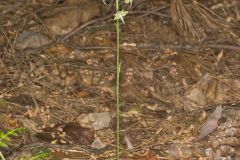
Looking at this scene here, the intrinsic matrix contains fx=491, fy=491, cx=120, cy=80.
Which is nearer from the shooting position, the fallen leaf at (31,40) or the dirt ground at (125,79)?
the dirt ground at (125,79)

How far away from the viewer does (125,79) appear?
3.08m

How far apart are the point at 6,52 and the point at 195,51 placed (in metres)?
1.25

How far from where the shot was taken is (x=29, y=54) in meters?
A: 3.19

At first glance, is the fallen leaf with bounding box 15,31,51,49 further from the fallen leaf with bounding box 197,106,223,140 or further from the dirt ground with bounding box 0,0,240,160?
the fallen leaf with bounding box 197,106,223,140

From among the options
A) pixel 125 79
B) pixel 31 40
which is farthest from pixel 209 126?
pixel 31 40

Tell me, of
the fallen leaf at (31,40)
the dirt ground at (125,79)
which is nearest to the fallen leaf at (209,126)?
the dirt ground at (125,79)

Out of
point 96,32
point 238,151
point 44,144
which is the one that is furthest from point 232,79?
point 44,144

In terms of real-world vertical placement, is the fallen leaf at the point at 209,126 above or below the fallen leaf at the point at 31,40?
below

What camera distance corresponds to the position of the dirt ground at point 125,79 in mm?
2553

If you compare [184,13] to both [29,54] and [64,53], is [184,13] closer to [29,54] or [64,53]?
[64,53]

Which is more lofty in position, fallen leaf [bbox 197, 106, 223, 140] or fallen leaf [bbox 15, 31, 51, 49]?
fallen leaf [bbox 15, 31, 51, 49]

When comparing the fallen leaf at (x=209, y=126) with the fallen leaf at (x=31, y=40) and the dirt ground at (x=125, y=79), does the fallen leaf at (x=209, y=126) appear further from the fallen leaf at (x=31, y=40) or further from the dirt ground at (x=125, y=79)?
the fallen leaf at (x=31, y=40)

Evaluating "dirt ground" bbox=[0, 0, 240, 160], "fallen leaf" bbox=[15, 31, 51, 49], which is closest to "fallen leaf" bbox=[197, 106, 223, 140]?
"dirt ground" bbox=[0, 0, 240, 160]

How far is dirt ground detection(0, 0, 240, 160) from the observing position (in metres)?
2.55
